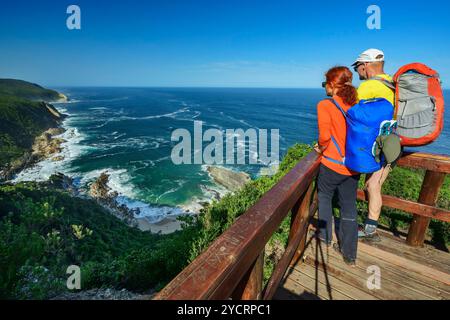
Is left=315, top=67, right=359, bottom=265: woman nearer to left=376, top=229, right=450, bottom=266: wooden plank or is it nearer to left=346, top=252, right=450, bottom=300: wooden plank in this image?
left=346, top=252, right=450, bottom=300: wooden plank

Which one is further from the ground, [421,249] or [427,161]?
[427,161]

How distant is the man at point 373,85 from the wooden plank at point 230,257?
189 cm

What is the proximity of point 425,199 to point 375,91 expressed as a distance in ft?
5.23

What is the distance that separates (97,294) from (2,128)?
2193 inches

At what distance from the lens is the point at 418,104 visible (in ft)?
8.51

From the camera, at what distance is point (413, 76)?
103 inches

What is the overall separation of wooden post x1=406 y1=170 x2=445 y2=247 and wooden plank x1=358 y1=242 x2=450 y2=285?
454mm

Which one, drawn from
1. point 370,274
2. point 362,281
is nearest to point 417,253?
point 370,274

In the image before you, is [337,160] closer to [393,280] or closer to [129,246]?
[393,280]

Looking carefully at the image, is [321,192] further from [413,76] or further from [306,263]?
[413,76]

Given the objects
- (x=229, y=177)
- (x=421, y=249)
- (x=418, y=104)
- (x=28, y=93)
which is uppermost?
(x=28, y=93)

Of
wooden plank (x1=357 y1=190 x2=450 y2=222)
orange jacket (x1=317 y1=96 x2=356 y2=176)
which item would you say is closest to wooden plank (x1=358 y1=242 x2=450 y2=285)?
wooden plank (x1=357 y1=190 x2=450 y2=222)

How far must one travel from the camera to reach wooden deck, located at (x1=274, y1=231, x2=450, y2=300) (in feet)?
8.54
